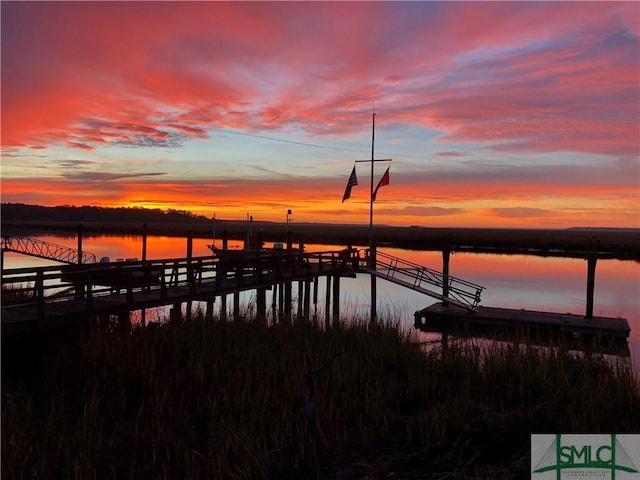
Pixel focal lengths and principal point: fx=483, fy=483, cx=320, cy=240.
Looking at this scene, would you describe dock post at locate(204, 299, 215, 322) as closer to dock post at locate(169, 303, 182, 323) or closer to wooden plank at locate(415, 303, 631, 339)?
dock post at locate(169, 303, 182, 323)

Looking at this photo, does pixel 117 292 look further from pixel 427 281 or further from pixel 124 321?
pixel 427 281

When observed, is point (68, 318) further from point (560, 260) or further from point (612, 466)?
point (560, 260)

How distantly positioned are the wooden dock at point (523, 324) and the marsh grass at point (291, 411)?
10.7 meters

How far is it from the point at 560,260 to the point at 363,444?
69.2 meters

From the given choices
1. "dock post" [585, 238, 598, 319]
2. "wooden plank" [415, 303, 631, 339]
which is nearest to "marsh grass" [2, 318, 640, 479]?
"wooden plank" [415, 303, 631, 339]

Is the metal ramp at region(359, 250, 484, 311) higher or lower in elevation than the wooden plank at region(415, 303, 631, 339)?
higher

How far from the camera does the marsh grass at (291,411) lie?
639 cm

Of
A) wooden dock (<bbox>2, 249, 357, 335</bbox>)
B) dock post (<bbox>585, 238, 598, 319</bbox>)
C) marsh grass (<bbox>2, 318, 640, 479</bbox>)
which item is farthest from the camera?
dock post (<bbox>585, 238, 598, 319</bbox>)

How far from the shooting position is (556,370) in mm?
9422

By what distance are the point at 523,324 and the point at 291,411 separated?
16780mm

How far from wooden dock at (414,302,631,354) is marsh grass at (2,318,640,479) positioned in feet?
34.9

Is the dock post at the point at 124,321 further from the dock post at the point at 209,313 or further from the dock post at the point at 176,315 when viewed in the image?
the dock post at the point at 209,313

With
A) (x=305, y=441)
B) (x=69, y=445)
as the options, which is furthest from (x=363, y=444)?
(x=69, y=445)

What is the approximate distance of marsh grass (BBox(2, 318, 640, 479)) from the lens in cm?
639
